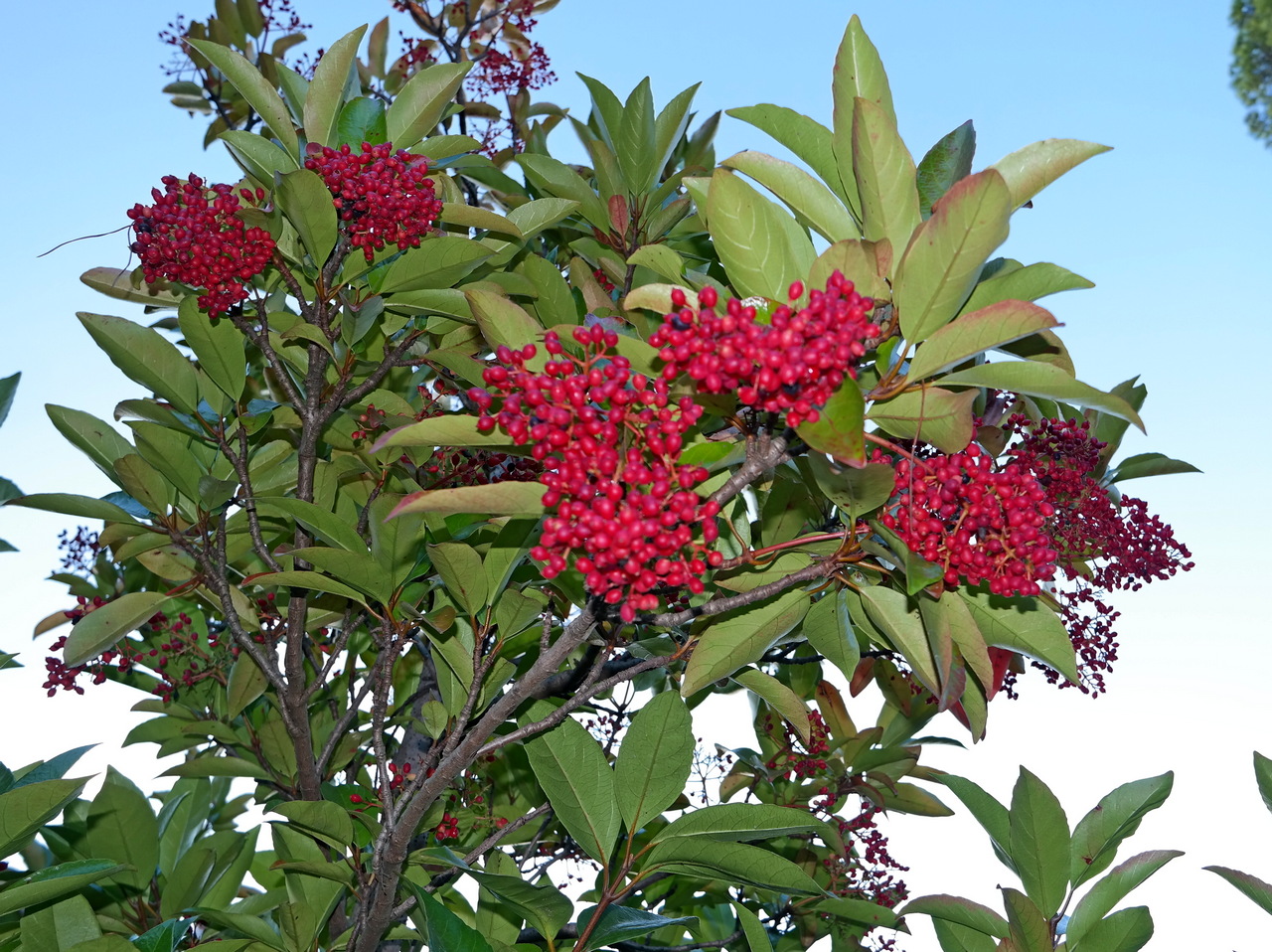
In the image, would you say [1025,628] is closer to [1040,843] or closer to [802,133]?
[1040,843]

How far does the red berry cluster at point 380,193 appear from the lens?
232 centimetres

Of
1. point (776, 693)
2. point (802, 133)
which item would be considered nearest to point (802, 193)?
point (802, 133)

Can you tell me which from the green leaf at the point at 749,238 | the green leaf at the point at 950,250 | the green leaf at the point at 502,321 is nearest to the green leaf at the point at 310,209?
the green leaf at the point at 502,321

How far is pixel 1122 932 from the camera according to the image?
2189 millimetres

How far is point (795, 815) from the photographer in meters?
2.02

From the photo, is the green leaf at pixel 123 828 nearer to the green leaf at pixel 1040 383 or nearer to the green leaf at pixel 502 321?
the green leaf at pixel 502 321

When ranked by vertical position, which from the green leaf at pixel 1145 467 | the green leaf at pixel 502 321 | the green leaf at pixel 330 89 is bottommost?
the green leaf at pixel 502 321

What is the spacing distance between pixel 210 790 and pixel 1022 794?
91.8 inches

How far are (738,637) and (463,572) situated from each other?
565mm

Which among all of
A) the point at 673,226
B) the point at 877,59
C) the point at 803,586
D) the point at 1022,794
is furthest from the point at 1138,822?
the point at 673,226

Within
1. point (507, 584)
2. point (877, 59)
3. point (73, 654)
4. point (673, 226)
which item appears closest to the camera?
point (877, 59)

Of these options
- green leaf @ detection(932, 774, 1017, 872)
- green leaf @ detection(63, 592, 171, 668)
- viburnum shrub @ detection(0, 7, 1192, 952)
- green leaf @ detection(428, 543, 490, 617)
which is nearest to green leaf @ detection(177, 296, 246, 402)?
viburnum shrub @ detection(0, 7, 1192, 952)

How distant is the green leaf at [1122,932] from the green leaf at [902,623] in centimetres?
95

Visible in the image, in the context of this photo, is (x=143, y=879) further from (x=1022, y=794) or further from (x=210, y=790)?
(x=1022, y=794)
